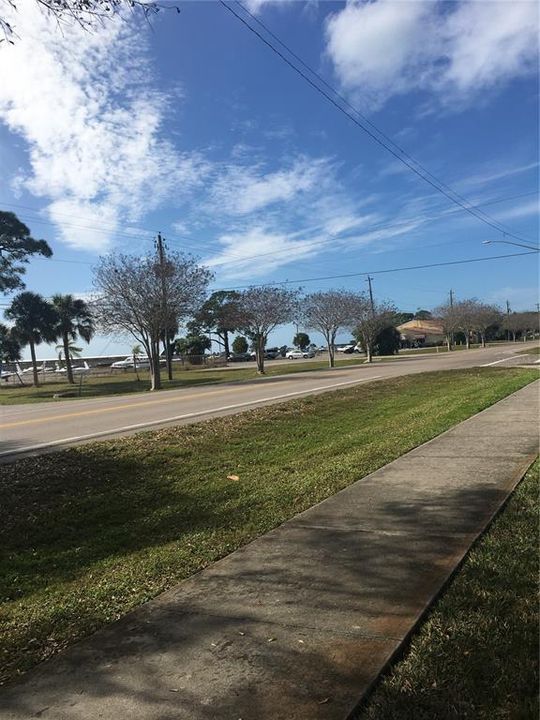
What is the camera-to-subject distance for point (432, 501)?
230 inches

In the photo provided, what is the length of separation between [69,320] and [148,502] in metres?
50.0

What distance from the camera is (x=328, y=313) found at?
5375 centimetres

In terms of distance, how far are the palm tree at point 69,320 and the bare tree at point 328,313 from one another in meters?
18.6

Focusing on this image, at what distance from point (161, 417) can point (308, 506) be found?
9346mm

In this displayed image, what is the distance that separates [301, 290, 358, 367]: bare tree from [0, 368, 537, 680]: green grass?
134ft

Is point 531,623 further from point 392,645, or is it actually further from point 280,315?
point 280,315

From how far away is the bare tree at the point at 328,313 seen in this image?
53625mm

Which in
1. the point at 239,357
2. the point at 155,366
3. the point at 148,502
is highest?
the point at 155,366

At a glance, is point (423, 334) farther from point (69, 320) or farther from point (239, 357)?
point (69, 320)

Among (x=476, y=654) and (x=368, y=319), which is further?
(x=368, y=319)

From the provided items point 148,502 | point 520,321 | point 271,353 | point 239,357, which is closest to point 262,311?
point 148,502

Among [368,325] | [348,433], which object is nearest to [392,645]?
[348,433]

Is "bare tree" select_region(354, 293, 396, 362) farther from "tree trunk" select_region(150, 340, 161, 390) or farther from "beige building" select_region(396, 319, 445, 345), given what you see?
"beige building" select_region(396, 319, 445, 345)

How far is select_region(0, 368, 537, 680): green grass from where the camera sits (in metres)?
4.15
